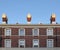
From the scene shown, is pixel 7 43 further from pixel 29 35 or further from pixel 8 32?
pixel 29 35

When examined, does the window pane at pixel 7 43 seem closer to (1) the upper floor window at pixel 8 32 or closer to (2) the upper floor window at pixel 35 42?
(1) the upper floor window at pixel 8 32

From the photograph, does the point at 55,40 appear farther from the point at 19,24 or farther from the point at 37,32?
the point at 19,24

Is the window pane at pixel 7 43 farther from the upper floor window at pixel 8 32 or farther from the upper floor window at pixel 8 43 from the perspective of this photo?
the upper floor window at pixel 8 32

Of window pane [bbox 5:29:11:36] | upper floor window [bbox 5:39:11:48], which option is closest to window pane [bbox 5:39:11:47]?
upper floor window [bbox 5:39:11:48]

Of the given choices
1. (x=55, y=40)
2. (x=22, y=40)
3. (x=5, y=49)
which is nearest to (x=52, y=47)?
(x=55, y=40)

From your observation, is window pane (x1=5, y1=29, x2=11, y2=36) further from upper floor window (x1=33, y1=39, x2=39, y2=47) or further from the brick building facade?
upper floor window (x1=33, y1=39, x2=39, y2=47)

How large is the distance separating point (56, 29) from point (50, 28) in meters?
1.49

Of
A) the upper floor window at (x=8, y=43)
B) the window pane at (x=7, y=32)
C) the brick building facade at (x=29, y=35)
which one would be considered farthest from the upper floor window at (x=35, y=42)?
the window pane at (x=7, y=32)

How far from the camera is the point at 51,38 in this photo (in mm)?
60531

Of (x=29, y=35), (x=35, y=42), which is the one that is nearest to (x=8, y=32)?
(x=29, y=35)

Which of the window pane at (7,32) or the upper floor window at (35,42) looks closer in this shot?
the upper floor window at (35,42)

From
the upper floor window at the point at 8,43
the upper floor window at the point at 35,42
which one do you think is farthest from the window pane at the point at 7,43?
the upper floor window at the point at 35,42

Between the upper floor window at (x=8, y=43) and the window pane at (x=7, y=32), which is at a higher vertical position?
the window pane at (x=7, y=32)

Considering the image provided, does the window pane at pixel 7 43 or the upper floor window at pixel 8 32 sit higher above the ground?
the upper floor window at pixel 8 32
